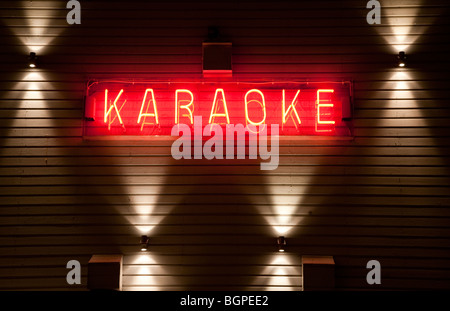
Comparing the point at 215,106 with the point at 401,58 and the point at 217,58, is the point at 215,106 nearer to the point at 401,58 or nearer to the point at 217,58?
the point at 217,58

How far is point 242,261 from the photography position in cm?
594

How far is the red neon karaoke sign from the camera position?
604cm

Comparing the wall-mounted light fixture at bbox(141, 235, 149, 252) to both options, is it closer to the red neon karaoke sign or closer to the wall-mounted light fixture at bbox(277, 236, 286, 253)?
the red neon karaoke sign

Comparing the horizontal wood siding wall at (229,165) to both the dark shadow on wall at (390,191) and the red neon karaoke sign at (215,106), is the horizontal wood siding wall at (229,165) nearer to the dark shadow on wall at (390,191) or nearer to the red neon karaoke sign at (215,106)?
the dark shadow on wall at (390,191)

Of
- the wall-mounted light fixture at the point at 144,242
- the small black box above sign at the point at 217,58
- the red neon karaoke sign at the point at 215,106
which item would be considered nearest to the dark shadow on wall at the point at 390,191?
the red neon karaoke sign at the point at 215,106

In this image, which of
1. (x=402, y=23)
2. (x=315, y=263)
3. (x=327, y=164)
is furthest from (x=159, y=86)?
(x=402, y=23)

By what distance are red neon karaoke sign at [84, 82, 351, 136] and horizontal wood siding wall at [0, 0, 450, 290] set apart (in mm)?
203

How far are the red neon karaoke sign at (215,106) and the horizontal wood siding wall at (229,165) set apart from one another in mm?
203

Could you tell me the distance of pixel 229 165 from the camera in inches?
241

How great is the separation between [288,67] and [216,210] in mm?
2466

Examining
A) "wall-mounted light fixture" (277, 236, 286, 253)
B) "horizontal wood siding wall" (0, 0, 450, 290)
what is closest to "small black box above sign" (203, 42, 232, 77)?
Answer: "horizontal wood siding wall" (0, 0, 450, 290)

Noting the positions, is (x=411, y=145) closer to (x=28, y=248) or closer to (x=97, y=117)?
(x=97, y=117)

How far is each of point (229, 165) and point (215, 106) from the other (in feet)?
3.00

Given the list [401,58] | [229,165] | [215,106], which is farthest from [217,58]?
[401,58]
